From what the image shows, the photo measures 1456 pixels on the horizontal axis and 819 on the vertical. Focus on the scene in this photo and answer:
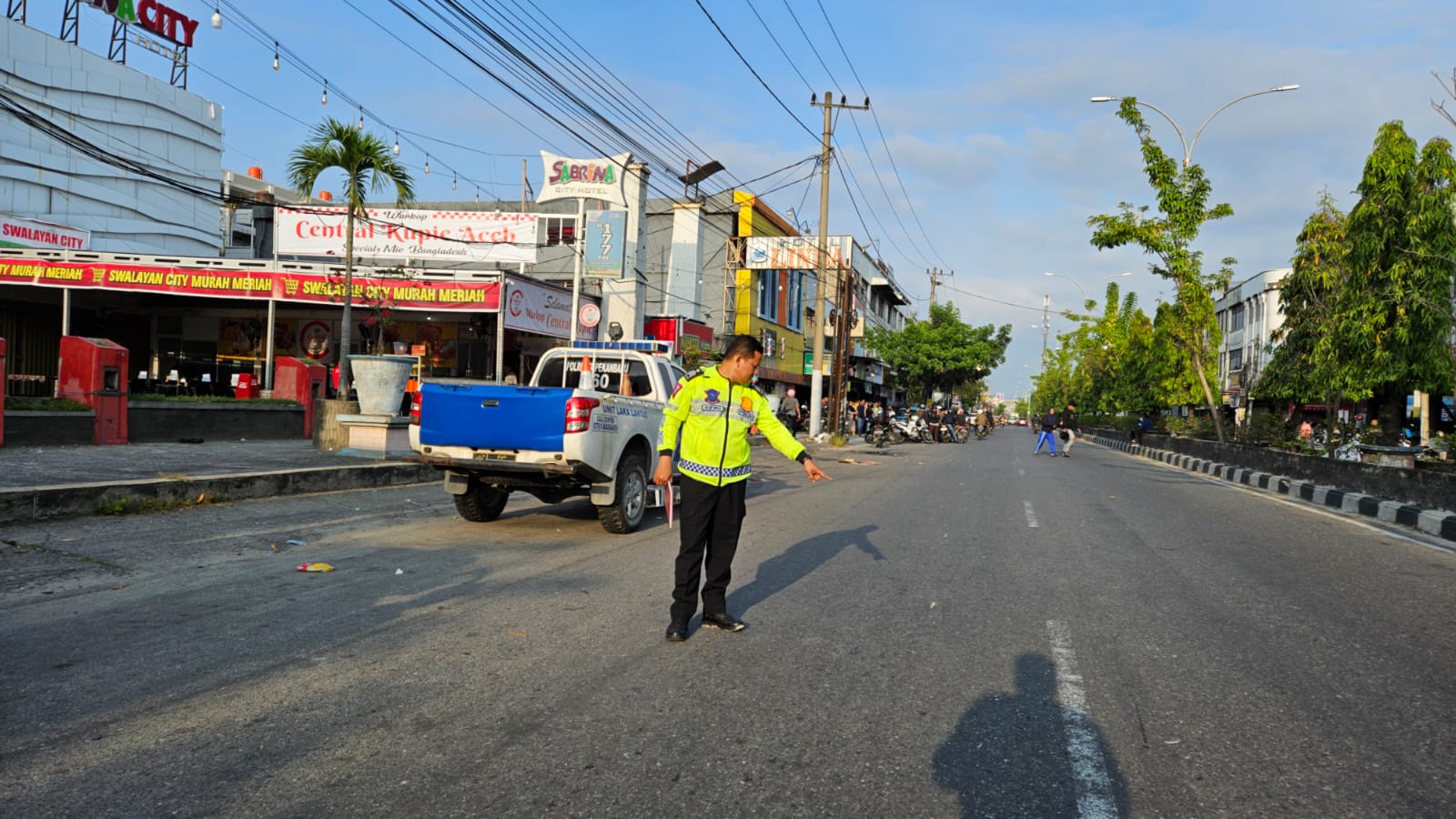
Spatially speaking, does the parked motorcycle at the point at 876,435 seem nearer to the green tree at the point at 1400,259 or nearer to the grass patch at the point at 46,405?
the green tree at the point at 1400,259

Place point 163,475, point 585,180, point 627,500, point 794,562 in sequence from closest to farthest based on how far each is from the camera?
1. point 794,562
2. point 627,500
3. point 163,475
4. point 585,180

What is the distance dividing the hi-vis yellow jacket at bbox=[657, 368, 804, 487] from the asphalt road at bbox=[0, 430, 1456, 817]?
3.14ft

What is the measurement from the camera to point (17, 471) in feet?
33.4

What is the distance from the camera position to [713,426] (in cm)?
554

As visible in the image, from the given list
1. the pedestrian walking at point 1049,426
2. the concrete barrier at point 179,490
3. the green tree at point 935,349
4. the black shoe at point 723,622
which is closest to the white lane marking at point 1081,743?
the black shoe at point 723,622

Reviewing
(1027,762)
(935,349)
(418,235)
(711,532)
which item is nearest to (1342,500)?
(711,532)

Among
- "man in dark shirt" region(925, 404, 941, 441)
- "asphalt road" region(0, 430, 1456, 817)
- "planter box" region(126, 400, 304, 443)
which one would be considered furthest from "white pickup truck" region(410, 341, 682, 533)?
"man in dark shirt" region(925, 404, 941, 441)

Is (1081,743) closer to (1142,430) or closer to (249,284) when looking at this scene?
(249,284)

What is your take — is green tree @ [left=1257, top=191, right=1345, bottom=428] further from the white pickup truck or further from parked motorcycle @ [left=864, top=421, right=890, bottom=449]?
the white pickup truck

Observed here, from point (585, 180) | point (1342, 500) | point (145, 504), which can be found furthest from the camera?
point (585, 180)

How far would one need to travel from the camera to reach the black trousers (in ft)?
17.9

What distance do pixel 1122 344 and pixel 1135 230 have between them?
107 feet

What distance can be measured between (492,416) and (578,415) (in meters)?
0.84

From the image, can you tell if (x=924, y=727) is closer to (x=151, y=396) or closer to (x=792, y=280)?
(x=151, y=396)
